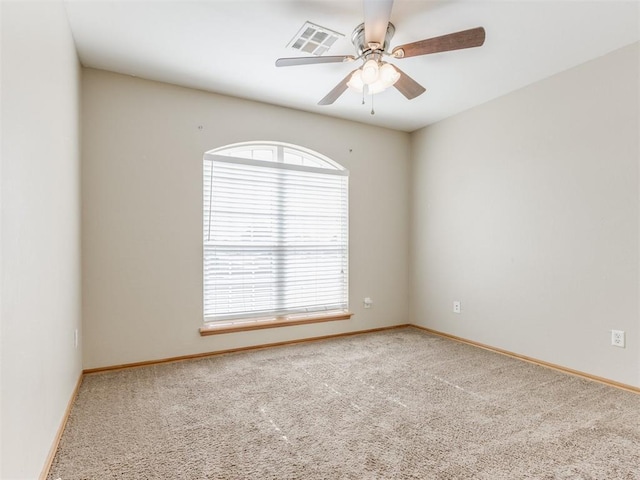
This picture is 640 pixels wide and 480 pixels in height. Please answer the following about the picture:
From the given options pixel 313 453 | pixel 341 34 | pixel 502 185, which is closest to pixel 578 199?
pixel 502 185

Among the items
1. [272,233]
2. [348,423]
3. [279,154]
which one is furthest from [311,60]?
[348,423]

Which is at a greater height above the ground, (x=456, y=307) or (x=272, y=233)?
(x=272, y=233)

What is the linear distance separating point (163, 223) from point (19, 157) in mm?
1886

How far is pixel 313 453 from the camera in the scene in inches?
70.7

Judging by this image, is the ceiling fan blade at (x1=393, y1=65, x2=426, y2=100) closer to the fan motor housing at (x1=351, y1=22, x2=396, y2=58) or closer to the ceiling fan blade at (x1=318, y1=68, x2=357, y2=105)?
the fan motor housing at (x1=351, y1=22, x2=396, y2=58)

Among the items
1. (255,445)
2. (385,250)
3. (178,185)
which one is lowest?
(255,445)

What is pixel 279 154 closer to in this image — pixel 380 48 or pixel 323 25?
pixel 323 25

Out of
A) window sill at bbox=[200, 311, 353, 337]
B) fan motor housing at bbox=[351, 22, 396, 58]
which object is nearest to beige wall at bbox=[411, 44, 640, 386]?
window sill at bbox=[200, 311, 353, 337]

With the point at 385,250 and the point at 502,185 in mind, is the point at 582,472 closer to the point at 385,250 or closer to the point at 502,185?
the point at 502,185

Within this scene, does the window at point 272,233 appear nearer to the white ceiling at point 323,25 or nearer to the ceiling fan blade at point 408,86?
the white ceiling at point 323,25

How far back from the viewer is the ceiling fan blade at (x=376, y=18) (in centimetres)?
176

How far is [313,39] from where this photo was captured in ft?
8.17

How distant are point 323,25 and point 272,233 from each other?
2.02 meters

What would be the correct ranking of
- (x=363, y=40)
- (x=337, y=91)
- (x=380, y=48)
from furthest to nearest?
(x=337, y=91)
(x=363, y=40)
(x=380, y=48)
